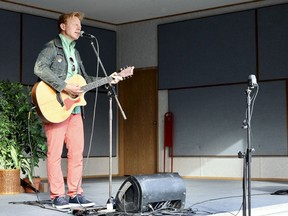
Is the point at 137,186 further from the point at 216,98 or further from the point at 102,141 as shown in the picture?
the point at 102,141

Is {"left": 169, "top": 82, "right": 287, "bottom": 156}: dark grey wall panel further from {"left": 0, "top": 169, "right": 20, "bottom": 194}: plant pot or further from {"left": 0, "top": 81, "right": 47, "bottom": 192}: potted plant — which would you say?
{"left": 0, "top": 169, "right": 20, "bottom": 194}: plant pot

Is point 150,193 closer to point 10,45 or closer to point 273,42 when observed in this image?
point 273,42

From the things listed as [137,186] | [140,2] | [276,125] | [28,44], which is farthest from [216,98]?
[137,186]

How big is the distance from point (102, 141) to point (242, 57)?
8.60ft

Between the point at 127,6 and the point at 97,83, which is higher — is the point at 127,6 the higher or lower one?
the higher one

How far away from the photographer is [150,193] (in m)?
3.58

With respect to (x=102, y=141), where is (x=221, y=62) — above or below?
above

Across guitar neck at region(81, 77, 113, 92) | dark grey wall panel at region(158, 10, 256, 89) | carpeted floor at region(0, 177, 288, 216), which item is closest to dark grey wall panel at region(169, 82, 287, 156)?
dark grey wall panel at region(158, 10, 256, 89)

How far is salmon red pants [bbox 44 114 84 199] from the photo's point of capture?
404cm

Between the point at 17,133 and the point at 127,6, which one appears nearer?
the point at 17,133

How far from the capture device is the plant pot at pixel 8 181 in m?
5.45

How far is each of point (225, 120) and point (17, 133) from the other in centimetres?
329

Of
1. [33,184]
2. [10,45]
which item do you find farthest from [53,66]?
[10,45]

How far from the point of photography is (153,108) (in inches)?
344
